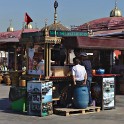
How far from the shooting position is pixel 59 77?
424 inches

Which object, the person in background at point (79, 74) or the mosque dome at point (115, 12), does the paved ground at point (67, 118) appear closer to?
the person in background at point (79, 74)

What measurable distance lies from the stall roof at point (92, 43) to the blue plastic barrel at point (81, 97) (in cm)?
121

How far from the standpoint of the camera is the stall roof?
10.5 metres

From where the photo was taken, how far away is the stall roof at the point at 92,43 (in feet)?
34.3

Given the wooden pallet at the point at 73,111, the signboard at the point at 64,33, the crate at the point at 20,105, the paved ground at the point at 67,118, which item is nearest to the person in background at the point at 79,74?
the wooden pallet at the point at 73,111

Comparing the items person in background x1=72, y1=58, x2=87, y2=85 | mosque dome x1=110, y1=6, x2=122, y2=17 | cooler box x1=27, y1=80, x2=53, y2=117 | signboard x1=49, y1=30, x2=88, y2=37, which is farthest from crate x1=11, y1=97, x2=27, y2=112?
mosque dome x1=110, y1=6, x2=122, y2=17

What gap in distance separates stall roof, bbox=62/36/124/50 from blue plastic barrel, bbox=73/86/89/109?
1205 millimetres

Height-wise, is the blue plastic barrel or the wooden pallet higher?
the blue plastic barrel

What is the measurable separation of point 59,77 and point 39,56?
1045mm

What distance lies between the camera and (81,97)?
10.4m

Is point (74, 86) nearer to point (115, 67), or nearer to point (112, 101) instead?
point (112, 101)

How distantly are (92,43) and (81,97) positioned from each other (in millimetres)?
1645

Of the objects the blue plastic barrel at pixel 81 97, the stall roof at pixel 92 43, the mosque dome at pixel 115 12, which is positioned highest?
the mosque dome at pixel 115 12

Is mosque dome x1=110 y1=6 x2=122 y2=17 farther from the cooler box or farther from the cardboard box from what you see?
the cooler box
